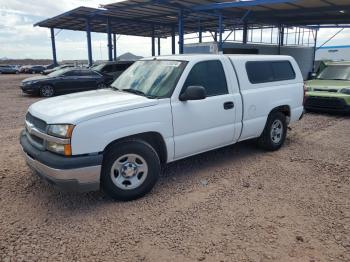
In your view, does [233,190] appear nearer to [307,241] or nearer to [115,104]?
[307,241]

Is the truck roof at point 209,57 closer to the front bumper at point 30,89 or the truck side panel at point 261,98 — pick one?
the truck side panel at point 261,98

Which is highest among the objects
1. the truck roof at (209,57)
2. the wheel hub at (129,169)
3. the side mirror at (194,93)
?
the truck roof at (209,57)

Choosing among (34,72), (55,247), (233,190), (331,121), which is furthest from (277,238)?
(34,72)

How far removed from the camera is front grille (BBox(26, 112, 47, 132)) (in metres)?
3.78

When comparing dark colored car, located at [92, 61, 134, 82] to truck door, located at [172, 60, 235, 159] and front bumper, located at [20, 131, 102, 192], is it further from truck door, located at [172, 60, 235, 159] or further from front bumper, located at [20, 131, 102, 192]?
front bumper, located at [20, 131, 102, 192]

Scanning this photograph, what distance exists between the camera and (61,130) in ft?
11.5

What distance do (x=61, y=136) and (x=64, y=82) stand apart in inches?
502

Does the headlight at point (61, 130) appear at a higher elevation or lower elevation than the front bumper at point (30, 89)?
higher

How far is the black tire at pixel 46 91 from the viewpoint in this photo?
14.8m

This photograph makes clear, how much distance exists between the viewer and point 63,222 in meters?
3.55

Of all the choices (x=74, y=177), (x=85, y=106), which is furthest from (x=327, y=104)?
(x=74, y=177)

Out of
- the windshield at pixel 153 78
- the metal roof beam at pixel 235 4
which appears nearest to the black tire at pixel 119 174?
the windshield at pixel 153 78

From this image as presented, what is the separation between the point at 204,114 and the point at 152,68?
3.61 ft

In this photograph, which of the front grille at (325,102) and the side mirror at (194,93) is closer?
the side mirror at (194,93)
